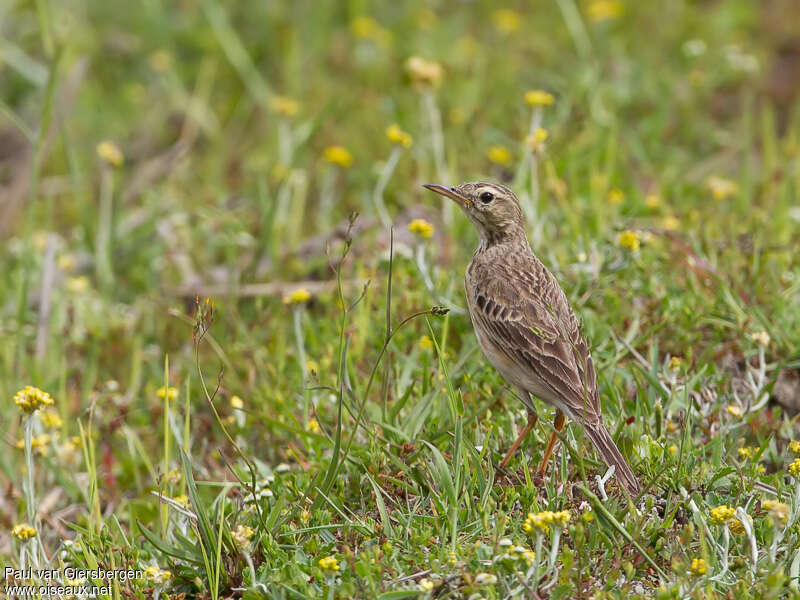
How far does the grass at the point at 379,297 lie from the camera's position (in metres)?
3.92

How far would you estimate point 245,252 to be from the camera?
7129 millimetres

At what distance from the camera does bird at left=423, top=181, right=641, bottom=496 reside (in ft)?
14.1

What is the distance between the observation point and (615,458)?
402 cm

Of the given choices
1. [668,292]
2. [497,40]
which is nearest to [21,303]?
[668,292]

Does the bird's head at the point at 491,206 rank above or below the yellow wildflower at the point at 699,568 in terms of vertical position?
above

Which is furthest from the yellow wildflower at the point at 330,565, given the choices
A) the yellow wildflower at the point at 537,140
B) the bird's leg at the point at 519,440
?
the yellow wildflower at the point at 537,140

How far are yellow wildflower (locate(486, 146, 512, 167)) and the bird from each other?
190 cm

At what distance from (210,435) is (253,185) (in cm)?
294

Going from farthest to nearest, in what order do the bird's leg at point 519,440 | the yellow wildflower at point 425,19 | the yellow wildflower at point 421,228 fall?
the yellow wildflower at point 425,19 < the yellow wildflower at point 421,228 < the bird's leg at point 519,440

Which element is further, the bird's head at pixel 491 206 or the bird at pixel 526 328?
the bird's head at pixel 491 206

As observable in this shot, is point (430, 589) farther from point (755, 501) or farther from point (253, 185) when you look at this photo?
point (253, 185)

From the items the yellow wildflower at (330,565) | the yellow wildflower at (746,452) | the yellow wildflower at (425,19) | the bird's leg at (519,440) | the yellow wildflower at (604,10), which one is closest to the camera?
the yellow wildflower at (330,565)

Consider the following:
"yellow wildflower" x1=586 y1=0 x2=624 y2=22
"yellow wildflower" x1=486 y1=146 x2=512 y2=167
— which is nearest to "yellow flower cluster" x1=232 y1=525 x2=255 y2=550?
"yellow wildflower" x1=486 y1=146 x2=512 y2=167

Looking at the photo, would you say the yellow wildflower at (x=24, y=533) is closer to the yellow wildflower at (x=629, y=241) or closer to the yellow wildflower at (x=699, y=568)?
the yellow wildflower at (x=699, y=568)
